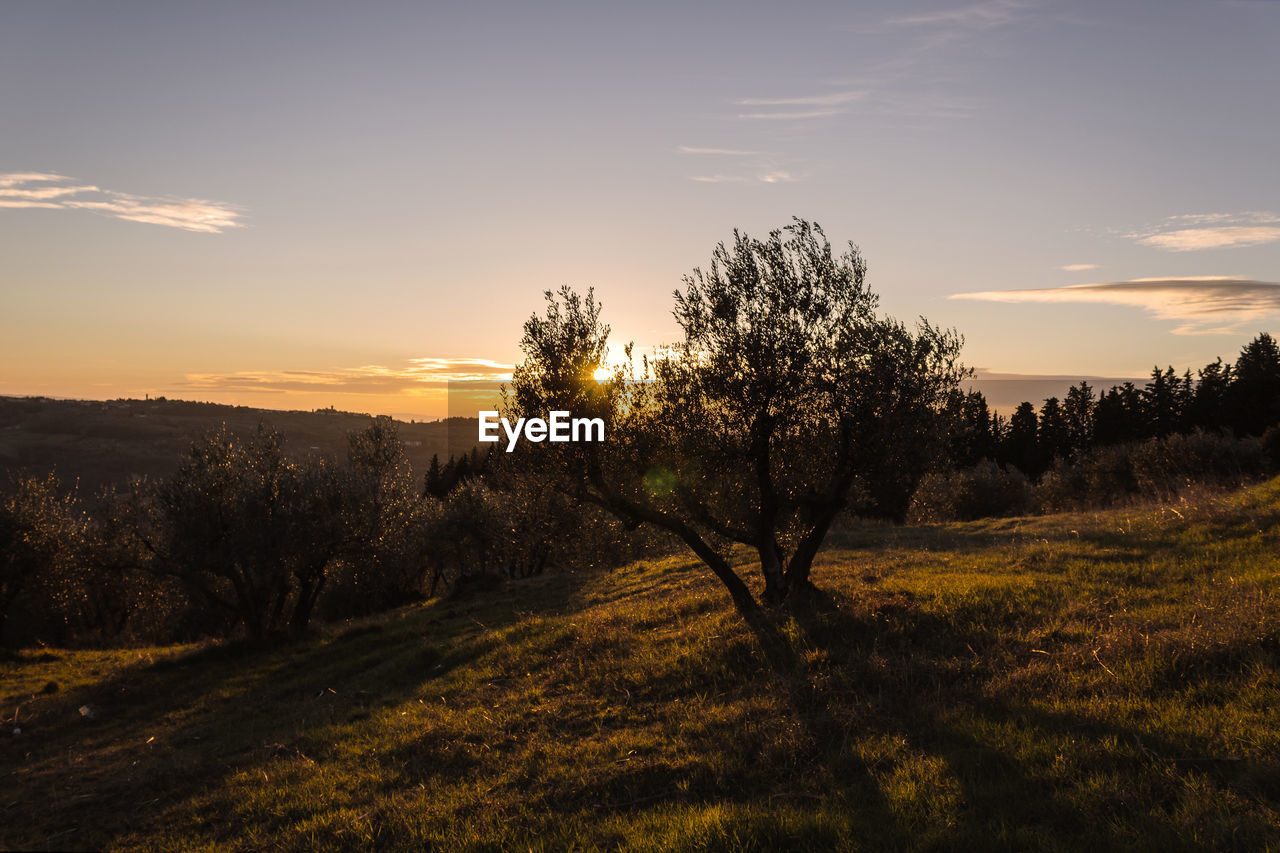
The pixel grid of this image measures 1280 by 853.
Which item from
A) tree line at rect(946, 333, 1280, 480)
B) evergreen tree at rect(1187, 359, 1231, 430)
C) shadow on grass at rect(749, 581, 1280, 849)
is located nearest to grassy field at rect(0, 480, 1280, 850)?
shadow on grass at rect(749, 581, 1280, 849)

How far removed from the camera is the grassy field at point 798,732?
7801 millimetres

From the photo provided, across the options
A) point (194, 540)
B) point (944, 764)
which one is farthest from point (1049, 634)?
point (194, 540)

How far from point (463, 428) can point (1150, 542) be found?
564 ft

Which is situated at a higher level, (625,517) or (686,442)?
(686,442)

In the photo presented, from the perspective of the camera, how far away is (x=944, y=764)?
8.80m

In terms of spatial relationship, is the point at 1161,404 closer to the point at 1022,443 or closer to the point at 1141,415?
the point at 1141,415

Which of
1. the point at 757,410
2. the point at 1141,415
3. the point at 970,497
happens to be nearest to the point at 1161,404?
the point at 1141,415

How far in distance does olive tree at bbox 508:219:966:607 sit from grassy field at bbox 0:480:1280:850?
307 cm

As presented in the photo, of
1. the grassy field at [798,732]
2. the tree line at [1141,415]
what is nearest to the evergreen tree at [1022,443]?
the tree line at [1141,415]

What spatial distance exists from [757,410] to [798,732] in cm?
929

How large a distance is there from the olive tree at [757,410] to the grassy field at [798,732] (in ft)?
10.1

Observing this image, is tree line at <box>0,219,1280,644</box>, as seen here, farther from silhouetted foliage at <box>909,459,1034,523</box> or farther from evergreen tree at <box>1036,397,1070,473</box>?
evergreen tree at <box>1036,397,1070,473</box>

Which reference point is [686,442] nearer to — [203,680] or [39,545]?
[203,680]

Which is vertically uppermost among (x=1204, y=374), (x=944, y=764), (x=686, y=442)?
(x=1204, y=374)
